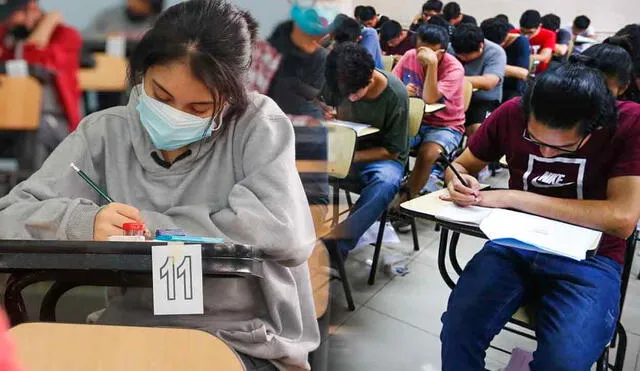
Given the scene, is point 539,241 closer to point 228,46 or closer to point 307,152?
point 307,152

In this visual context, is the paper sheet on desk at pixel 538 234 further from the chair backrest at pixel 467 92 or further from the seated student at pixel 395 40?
the seated student at pixel 395 40

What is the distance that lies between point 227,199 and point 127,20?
0.30 meters

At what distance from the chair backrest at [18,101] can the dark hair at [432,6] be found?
4467 mm

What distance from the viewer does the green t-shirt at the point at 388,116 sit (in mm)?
2010

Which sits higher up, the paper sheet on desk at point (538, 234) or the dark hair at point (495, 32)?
the dark hair at point (495, 32)

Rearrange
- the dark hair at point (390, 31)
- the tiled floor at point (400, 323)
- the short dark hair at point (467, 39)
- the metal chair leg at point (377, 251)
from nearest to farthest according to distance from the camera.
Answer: the tiled floor at point (400, 323) → the metal chair leg at point (377, 251) → the short dark hair at point (467, 39) → the dark hair at point (390, 31)

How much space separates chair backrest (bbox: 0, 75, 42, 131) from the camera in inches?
22.9

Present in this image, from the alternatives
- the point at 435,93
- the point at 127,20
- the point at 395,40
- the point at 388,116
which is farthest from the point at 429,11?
the point at 127,20

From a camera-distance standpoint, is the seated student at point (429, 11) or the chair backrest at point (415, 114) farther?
the seated student at point (429, 11)

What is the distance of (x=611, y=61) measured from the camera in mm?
1462

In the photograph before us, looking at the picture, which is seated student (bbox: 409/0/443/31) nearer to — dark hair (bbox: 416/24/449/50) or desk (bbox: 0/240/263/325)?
dark hair (bbox: 416/24/449/50)

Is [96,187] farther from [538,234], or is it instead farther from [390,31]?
[390,31]

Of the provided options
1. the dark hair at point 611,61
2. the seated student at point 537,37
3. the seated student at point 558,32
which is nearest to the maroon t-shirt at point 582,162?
the dark hair at point 611,61

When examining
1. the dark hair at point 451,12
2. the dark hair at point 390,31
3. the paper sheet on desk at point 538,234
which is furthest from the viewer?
the dark hair at point 451,12
